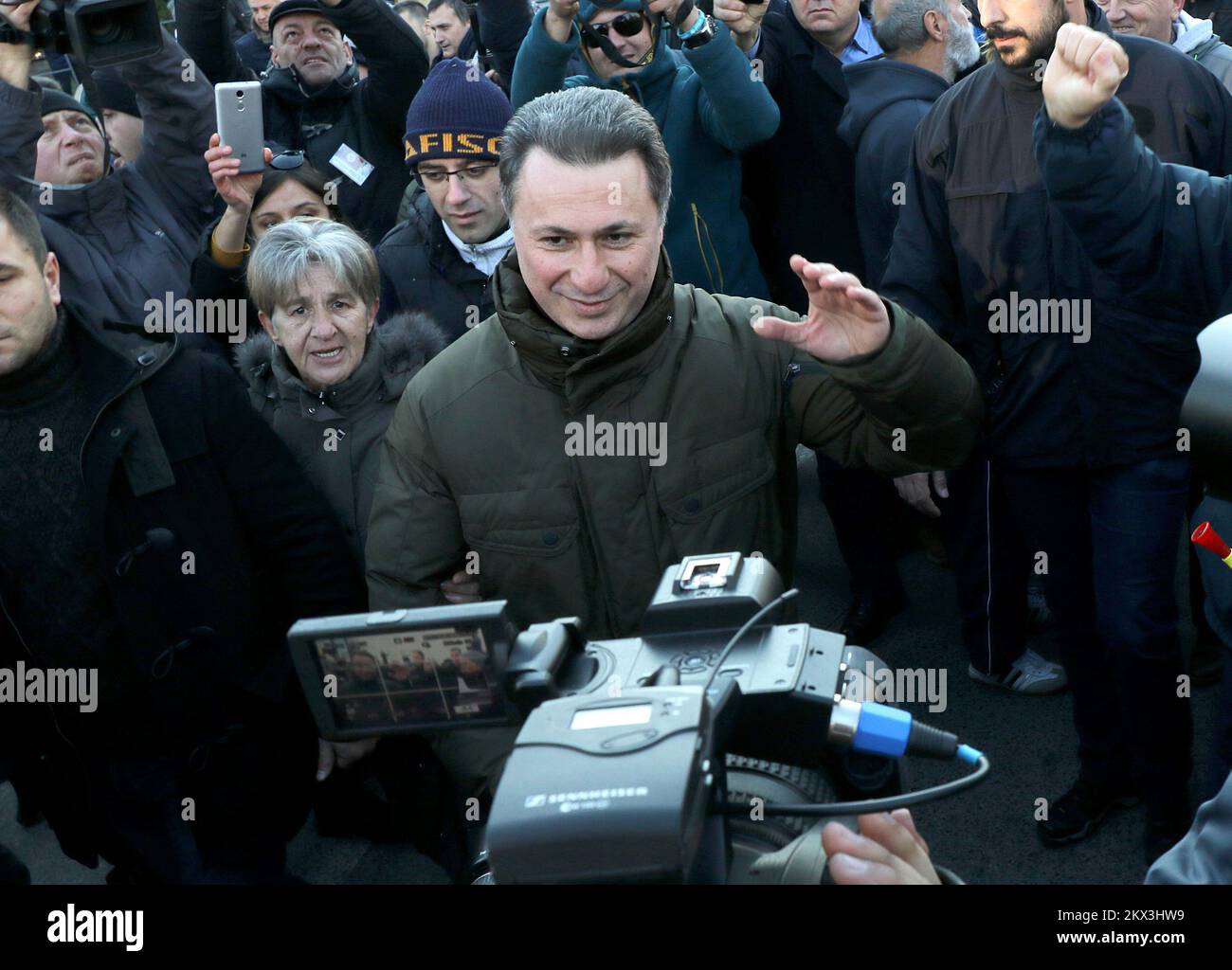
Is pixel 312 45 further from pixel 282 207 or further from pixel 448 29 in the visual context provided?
pixel 448 29

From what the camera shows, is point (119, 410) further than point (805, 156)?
No

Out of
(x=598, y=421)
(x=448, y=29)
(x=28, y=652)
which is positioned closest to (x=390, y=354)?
(x=28, y=652)

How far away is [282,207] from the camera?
3752 mm

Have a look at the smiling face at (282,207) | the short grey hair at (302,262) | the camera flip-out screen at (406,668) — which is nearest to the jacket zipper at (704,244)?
the smiling face at (282,207)

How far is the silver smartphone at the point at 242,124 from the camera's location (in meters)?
3.68

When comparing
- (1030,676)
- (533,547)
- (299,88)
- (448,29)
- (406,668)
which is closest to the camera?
(406,668)

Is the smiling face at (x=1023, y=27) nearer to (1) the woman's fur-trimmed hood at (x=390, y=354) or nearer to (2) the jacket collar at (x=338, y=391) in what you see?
(1) the woman's fur-trimmed hood at (x=390, y=354)

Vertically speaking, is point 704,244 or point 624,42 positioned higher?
point 624,42

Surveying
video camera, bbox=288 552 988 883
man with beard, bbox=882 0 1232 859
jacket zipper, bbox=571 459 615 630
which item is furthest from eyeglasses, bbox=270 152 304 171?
video camera, bbox=288 552 988 883

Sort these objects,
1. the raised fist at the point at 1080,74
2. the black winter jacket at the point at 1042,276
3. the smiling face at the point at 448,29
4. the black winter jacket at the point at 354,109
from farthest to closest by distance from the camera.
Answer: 1. the smiling face at the point at 448,29
2. the black winter jacket at the point at 354,109
3. the black winter jacket at the point at 1042,276
4. the raised fist at the point at 1080,74

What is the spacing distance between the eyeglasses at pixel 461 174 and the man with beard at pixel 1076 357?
1.11 metres

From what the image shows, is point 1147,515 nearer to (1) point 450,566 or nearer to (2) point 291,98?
(1) point 450,566

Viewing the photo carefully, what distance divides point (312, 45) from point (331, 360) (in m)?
2.20
